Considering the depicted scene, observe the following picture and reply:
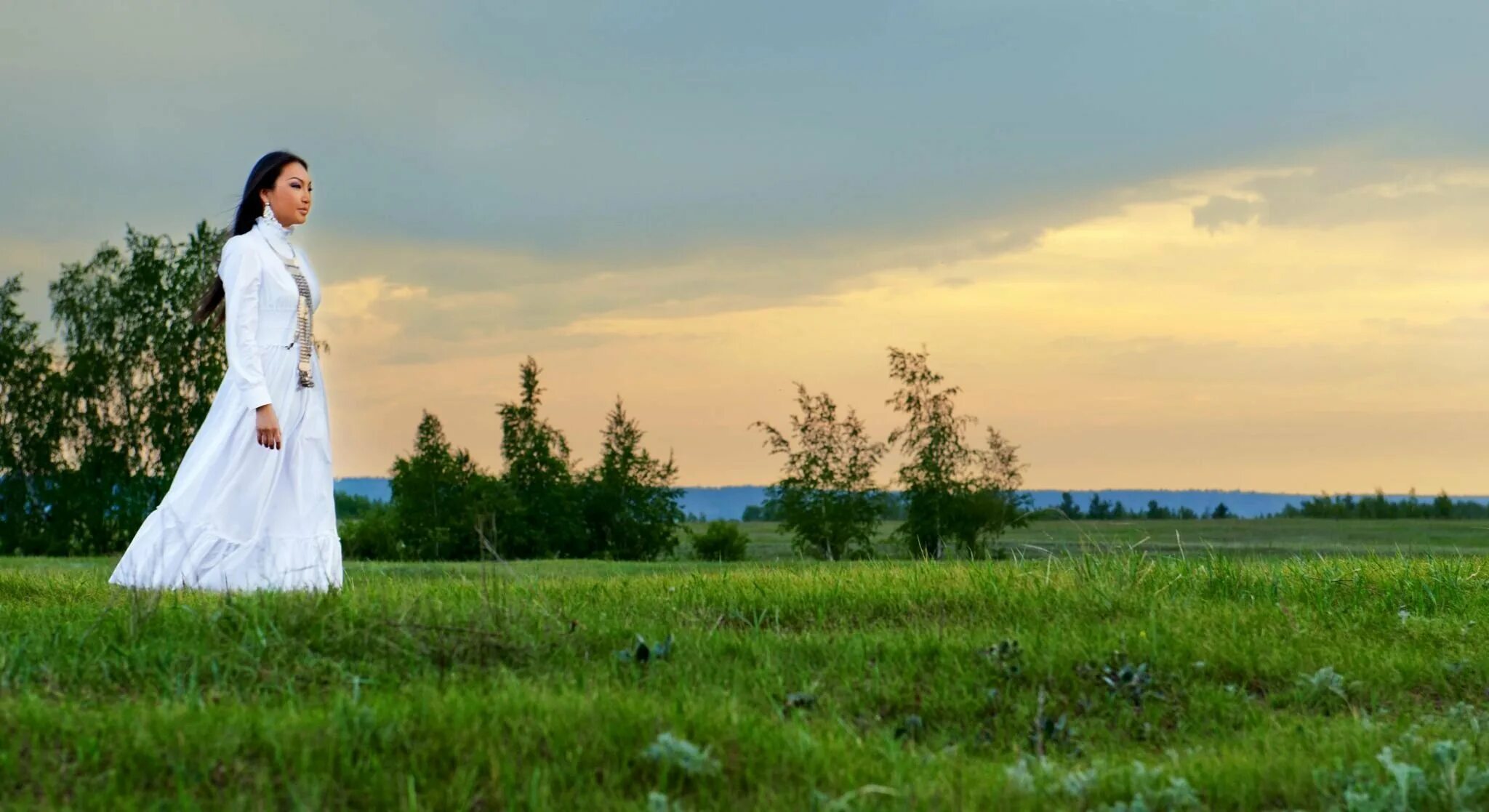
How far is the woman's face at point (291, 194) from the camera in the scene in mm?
9617

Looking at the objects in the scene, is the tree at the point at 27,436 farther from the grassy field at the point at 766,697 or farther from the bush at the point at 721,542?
the grassy field at the point at 766,697

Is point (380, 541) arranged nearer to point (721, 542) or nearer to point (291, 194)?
point (721, 542)

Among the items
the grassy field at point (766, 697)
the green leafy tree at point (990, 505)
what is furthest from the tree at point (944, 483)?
the grassy field at point (766, 697)

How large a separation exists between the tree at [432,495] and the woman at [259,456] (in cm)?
2224

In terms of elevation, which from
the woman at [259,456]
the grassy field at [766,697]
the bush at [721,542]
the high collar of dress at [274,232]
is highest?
the high collar of dress at [274,232]

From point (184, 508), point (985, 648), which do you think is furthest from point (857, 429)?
point (985, 648)

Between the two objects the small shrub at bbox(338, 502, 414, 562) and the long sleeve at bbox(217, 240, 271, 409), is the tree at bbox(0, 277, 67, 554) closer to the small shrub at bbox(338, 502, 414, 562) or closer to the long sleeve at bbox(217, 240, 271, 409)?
the small shrub at bbox(338, 502, 414, 562)

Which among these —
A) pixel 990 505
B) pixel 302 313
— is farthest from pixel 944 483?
pixel 302 313

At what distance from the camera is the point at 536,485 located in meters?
32.9

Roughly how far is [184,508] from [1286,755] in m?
7.87

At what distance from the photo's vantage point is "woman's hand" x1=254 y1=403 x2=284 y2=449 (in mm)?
9156

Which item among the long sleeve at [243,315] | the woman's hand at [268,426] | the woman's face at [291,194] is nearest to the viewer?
the woman's hand at [268,426]

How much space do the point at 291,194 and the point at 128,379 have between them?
30.7 metres

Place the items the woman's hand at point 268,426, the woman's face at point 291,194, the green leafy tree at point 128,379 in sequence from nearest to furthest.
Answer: the woman's hand at point 268,426
the woman's face at point 291,194
the green leafy tree at point 128,379
